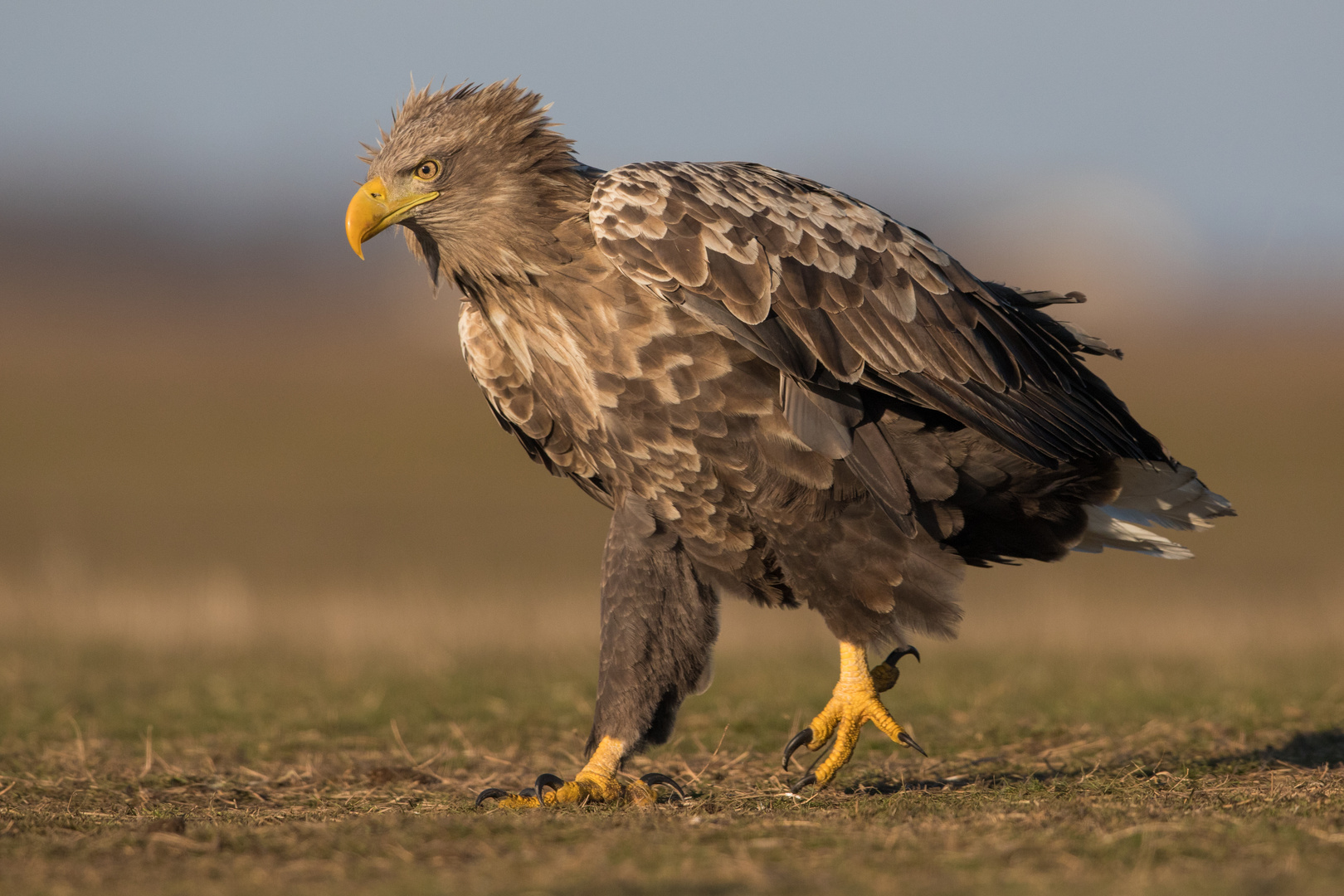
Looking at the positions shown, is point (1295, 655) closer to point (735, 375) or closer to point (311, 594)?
point (735, 375)

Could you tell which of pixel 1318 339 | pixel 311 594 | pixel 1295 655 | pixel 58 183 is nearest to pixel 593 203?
pixel 1295 655

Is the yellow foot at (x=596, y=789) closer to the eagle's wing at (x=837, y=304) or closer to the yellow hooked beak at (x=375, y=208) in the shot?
the eagle's wing at (x=837, y=304)

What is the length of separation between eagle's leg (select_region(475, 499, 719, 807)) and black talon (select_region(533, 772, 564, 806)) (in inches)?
13.0

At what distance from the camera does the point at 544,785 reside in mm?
5523

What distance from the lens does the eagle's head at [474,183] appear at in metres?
5.85

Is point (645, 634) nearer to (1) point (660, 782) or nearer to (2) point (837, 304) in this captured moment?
(1) point (660, 782)

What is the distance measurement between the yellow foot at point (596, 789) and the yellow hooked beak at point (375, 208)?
2.21 meters

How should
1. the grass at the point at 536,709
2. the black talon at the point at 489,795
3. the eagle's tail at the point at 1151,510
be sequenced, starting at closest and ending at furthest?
1. the grass at the point at 536,709
2. the black talon at the point at 489,795
3. the eagle's tail at the point at 1151,510

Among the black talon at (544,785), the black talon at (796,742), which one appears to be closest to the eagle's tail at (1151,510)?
the black talon at (796,742)

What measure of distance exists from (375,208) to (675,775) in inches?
108

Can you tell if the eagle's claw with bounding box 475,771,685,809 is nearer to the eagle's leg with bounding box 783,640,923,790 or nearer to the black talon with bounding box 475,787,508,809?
the black talon with bounding box 475,787,508,809

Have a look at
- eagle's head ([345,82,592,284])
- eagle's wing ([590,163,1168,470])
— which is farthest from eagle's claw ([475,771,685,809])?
eagle's head ([345,82,592,284])

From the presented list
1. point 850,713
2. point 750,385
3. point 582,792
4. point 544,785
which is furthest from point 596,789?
point 750,385

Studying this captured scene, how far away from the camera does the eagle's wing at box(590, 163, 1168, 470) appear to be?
17.9 feet
